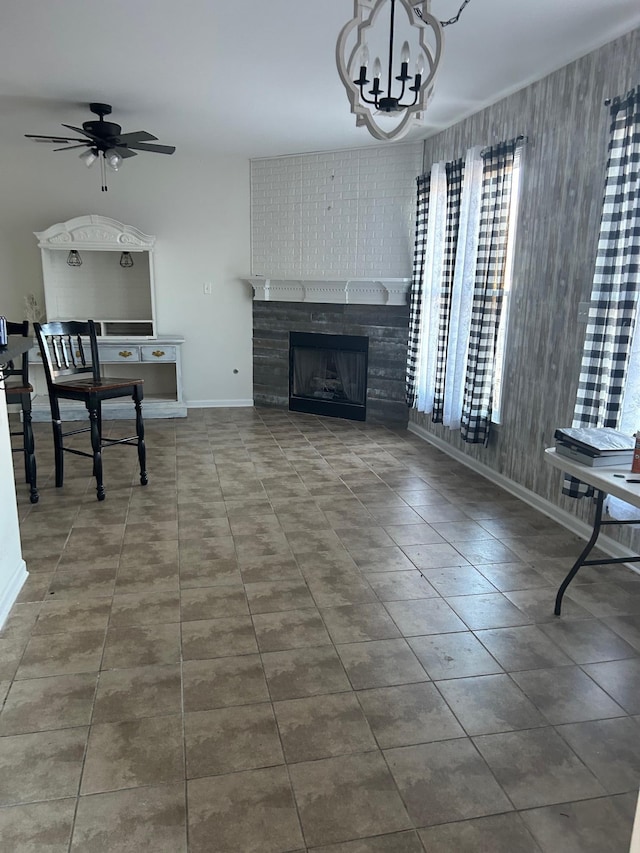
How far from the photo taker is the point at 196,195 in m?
6.02

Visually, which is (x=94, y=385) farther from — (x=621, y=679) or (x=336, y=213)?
(x=336, y=213)

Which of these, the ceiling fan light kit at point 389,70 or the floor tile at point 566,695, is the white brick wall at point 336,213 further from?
the floor tile at point 566,695

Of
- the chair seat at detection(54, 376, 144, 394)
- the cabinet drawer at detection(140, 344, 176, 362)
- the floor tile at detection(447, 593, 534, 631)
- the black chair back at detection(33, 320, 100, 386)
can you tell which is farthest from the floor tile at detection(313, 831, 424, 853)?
the cabinet drawer at detection(140, 344, 176, 362)

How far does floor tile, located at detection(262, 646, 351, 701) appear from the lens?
6.54ft

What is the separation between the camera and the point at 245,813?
→ 1.52 m

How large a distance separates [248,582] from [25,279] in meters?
4.50

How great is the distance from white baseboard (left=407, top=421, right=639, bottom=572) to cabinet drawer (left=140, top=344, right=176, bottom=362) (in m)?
2.57

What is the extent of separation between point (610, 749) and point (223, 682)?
119cm

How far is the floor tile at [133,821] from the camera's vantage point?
4.70 feet

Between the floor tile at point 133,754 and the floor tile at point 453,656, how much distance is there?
2.86 ft

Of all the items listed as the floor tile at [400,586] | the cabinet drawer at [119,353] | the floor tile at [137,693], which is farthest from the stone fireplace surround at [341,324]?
the floor tile at [137,693]

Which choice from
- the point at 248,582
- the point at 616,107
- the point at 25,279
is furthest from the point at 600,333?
the point at 25,279

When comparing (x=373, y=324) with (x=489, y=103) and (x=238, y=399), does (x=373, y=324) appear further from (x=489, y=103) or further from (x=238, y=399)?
(x=489, y=103)

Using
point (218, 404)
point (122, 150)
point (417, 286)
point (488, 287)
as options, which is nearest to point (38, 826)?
point (488, 287)
